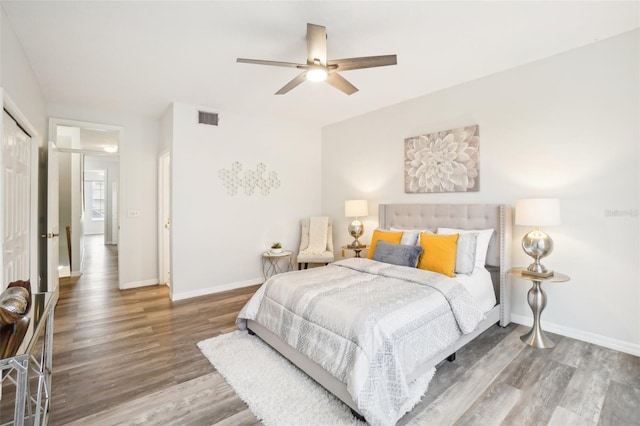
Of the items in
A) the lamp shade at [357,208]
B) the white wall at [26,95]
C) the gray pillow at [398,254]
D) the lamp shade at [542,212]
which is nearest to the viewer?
the white wall at [26,95]

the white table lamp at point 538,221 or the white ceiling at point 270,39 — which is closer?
the white ceiling at point 270,39

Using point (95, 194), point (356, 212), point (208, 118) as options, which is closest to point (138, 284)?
point (208, 118)

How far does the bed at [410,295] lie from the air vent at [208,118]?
8.74ft

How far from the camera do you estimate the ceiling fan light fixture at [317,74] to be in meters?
2.36

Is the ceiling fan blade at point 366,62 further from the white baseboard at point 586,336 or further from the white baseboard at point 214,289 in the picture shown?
the white baseboard at point 214,289

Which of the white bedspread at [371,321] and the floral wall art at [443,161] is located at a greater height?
the floral wall art at [443,161]

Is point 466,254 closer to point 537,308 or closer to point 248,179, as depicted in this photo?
point 537,308

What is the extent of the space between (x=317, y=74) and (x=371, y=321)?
6.28ft

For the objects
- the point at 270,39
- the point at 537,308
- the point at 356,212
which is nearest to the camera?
the point at 270,39

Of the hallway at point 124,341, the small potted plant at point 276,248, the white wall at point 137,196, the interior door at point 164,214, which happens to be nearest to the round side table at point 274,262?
the small potted plant at point 276,248

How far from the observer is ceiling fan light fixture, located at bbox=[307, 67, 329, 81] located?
2355mm

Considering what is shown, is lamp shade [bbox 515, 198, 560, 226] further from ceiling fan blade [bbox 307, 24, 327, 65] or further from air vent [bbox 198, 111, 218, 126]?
air vent [bbox 198, 111, 218, 126]

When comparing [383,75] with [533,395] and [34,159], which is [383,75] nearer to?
[533,395]

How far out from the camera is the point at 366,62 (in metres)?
2.26
